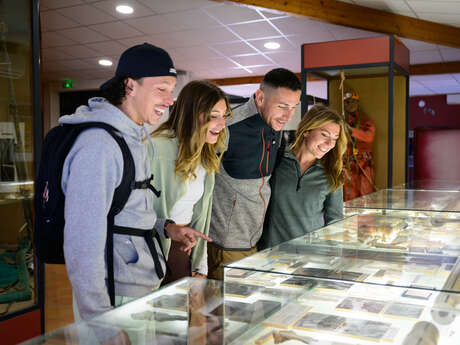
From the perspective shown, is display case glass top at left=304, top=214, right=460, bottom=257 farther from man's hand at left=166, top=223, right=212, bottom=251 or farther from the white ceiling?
the white ceiling

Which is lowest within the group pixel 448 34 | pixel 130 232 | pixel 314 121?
pixel 130 232

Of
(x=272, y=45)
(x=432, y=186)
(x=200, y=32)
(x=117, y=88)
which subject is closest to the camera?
(x=117, y=88)

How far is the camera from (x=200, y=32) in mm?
5934

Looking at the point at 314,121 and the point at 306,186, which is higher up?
the point at 314,121

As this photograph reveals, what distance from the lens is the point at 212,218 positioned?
215 cm

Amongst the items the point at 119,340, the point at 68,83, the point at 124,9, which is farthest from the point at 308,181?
the point at 68,83

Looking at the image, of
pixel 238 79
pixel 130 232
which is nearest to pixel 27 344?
pixel 130 232

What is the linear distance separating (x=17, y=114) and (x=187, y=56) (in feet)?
15.6

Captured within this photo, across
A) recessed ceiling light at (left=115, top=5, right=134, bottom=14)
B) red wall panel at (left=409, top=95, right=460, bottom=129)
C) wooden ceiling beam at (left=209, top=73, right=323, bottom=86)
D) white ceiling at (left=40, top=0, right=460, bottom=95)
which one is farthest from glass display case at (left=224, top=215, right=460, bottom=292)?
red wall panel at (left=409, top=95, right=460, bottom=129)

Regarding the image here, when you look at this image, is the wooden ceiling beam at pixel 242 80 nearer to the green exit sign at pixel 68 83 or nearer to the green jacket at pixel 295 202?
the green exit sign at pixel 68 83

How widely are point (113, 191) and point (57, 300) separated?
10.8 ft

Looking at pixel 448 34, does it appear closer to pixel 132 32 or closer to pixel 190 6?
pixel 190 6

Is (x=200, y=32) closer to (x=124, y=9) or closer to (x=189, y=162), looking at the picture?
(x=124, y=9)

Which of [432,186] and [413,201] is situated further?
[432,186]
